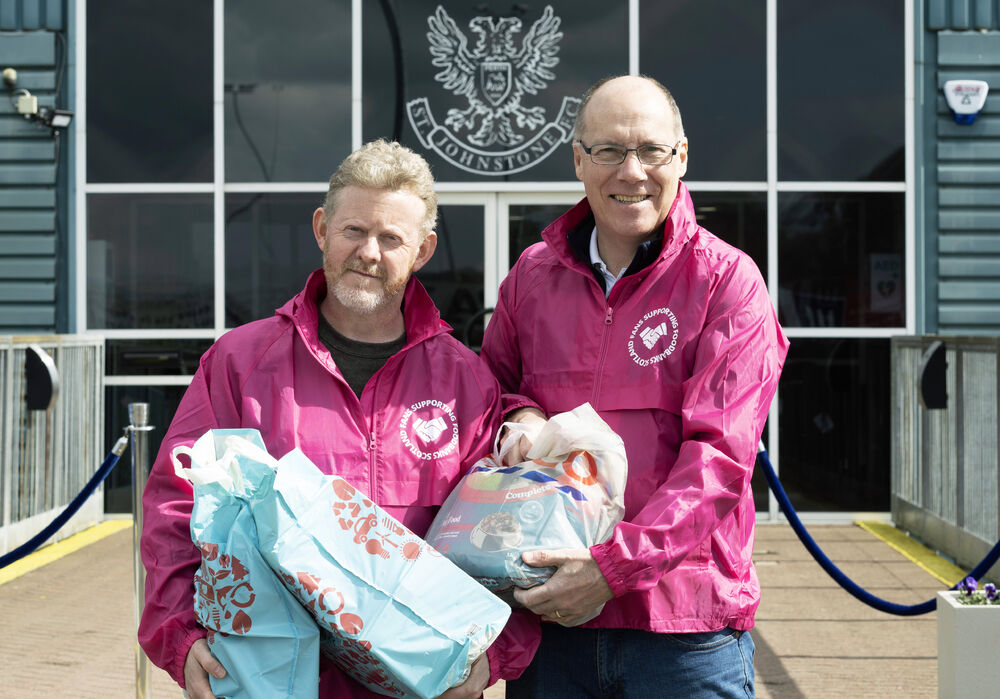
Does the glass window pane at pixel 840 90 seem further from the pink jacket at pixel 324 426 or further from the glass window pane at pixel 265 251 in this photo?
the pink jacket at pixel 324 426

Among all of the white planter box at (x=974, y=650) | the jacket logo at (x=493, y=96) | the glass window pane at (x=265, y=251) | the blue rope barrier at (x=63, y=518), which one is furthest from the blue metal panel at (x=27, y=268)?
the white planter box at (x=974, y=650)

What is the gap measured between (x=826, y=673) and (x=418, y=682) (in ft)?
11.6

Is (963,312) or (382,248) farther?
(963,312)

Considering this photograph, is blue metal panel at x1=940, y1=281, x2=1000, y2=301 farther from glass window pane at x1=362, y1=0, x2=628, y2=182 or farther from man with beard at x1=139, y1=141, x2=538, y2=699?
man with beard at x1=139, y1=141, x2=538, y2=699

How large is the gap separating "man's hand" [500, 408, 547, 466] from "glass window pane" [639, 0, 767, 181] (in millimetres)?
6656

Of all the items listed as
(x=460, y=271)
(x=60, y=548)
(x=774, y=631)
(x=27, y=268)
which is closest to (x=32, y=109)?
(x=27, y=268)

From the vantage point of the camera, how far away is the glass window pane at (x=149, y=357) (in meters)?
8.55

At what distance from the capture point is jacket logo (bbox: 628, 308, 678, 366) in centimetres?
225

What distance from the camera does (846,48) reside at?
8.62 m

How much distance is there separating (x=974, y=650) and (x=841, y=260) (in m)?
5.23

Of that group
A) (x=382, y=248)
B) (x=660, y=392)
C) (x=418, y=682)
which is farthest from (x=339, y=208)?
(x=418, y=682)

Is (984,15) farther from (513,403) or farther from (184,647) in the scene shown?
(184,647)

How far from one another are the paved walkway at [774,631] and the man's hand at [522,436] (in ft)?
9.21

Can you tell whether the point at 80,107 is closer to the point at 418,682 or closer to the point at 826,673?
the point at 826,673
